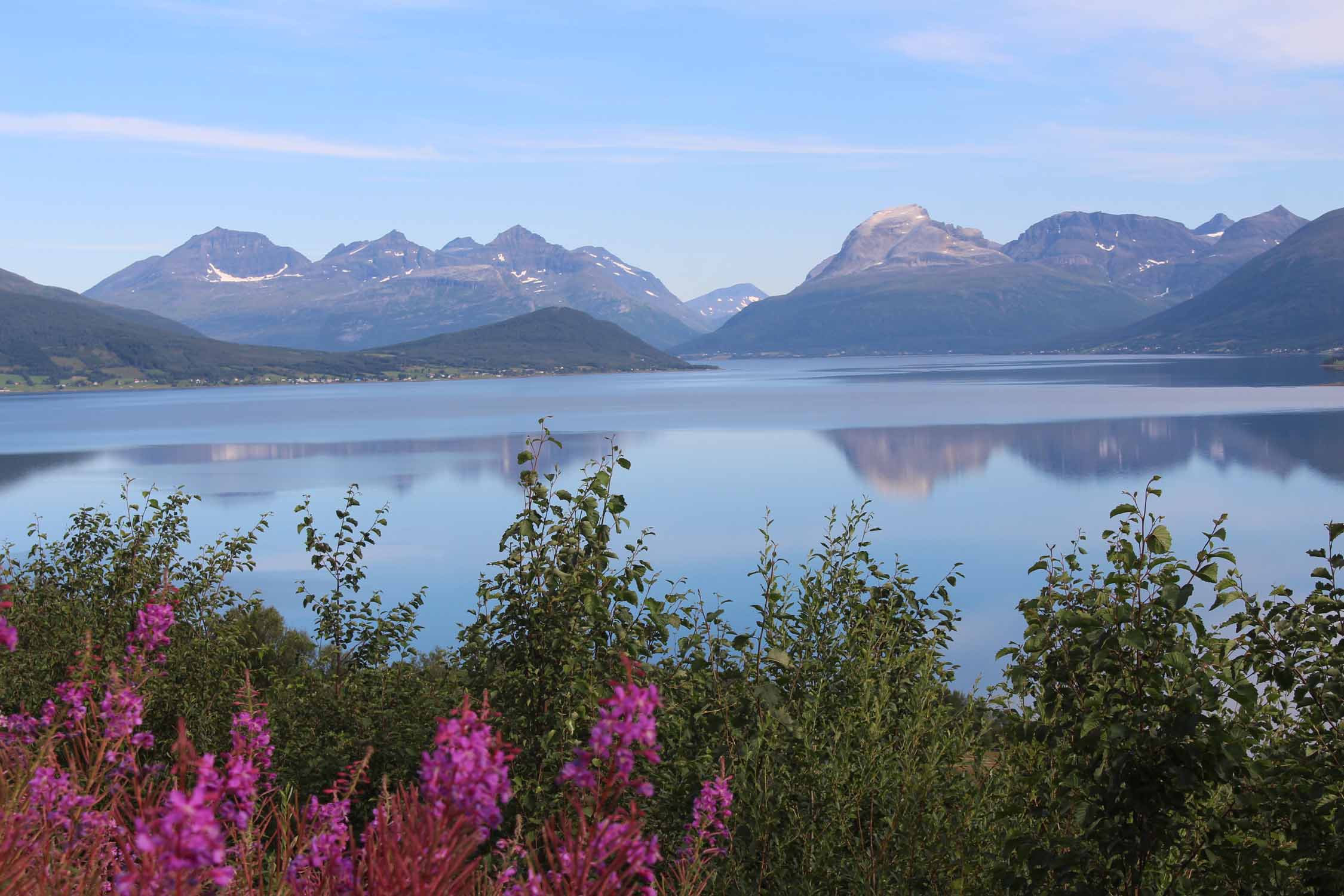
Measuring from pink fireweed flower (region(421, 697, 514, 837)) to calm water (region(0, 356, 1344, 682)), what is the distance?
19.8 m

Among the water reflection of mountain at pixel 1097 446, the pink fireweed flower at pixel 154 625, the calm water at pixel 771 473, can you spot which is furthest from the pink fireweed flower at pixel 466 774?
the water reflection of mountain at pixel 1097 446

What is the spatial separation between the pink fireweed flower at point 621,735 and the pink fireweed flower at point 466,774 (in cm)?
21

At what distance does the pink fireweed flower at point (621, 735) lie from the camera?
2.38m

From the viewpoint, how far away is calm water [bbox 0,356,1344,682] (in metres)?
37.7

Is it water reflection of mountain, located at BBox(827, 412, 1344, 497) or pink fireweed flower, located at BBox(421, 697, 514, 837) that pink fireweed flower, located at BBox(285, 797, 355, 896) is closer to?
pink fireweed flower, located at BBox(421, 697, 514, 837)

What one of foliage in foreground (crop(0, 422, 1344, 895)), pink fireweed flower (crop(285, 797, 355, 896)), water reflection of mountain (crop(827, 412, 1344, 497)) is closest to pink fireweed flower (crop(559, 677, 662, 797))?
foliage in foreground (crop(0, 422, 1344, 895))

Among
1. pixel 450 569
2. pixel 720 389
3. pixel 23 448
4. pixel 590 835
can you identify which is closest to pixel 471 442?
pixel 23 448

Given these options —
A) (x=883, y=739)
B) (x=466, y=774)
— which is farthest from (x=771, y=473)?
(x=466, y=774)

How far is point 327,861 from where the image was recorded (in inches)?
116

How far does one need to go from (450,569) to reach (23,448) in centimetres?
6702

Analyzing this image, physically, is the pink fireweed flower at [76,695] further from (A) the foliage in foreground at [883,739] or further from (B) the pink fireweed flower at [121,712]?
(B) the pink fireweed flower at [121,712]

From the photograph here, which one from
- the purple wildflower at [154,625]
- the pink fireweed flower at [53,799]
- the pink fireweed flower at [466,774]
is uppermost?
the pink fireweed flower at [466,774]

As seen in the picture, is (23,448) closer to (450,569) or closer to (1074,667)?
(450,569)

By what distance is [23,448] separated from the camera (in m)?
87.8
